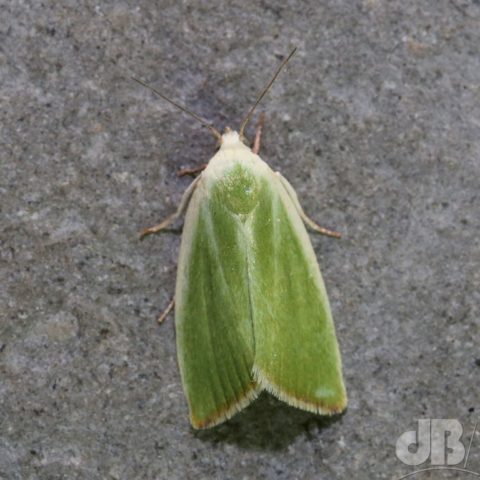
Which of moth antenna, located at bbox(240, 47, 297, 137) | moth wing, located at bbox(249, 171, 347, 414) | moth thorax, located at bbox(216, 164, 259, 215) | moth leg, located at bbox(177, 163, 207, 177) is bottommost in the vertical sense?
moth wing, located at bbox(249, 171, 347, 414)

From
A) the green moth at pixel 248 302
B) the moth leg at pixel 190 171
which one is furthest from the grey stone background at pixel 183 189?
the green moth at pixel 248 302

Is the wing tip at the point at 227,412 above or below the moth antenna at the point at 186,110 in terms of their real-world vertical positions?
below

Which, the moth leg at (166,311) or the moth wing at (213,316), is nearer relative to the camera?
the moth wing at (213,316)

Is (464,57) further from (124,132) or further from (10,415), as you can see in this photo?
(10,415)

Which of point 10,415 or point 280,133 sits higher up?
point 280,133

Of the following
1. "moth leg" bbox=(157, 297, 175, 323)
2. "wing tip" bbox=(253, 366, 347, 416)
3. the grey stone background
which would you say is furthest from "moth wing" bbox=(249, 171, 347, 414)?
"moth leg" bbox=(157, 297, 175, 323)

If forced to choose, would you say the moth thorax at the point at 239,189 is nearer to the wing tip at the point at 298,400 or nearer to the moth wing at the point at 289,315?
the moth wing at the point at 289,315

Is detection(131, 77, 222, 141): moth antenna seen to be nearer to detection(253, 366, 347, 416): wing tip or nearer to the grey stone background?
the grey stone background

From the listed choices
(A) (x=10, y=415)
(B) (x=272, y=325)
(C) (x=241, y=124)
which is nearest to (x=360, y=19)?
(C) (x=241, y=124)
